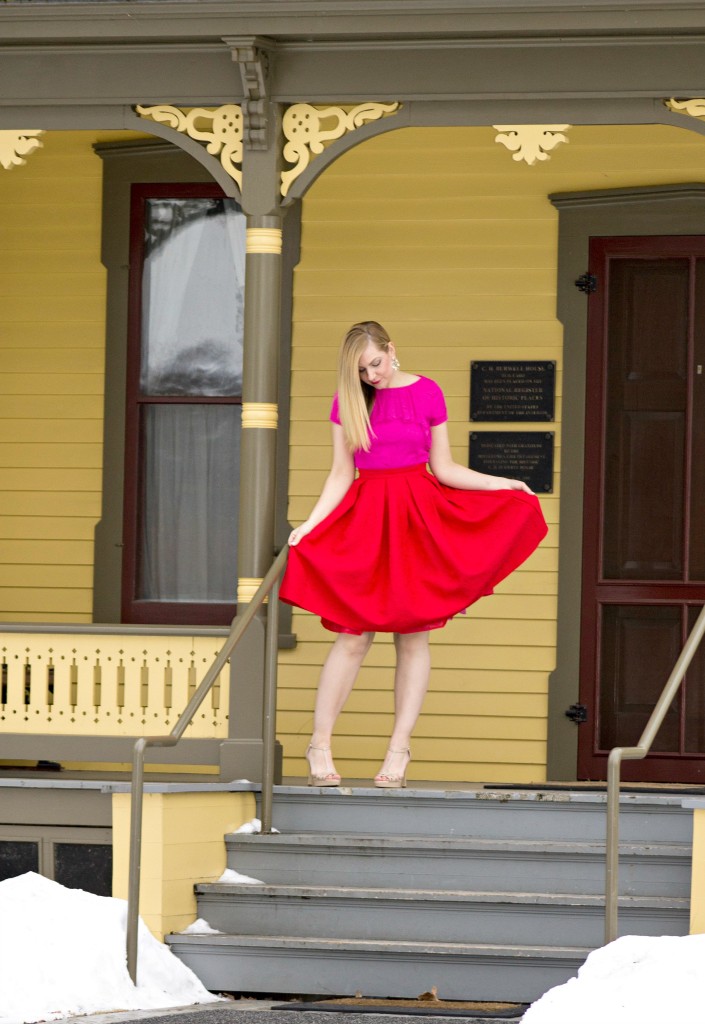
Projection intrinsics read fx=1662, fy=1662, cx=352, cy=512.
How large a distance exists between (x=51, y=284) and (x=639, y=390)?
354 centimetres

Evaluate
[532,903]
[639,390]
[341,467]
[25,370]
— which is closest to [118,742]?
[341,467]

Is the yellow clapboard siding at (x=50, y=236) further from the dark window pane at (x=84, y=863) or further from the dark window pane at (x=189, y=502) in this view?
the dark window pane at (x=84, y=863)

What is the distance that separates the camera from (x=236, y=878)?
7.21 metres

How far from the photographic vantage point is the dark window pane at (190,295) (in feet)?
32.3

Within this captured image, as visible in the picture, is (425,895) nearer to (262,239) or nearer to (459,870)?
(459,870)

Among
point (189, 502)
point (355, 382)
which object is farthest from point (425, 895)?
point (189, 502)

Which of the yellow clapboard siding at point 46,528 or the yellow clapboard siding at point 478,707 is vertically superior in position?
the yellow clapboard siding at point 46,528

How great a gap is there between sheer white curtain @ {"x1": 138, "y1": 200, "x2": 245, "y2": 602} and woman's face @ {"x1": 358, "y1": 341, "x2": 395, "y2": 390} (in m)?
2.18

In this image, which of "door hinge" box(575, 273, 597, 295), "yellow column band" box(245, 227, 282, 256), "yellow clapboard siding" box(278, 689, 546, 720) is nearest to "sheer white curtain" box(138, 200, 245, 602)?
"yellow clapboard siding" box(278, 689, 546, 720)

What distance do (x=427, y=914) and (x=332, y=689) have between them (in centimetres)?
124

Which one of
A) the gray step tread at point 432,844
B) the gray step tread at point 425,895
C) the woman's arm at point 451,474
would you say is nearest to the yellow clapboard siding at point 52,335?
the woman's arm at point 451,474

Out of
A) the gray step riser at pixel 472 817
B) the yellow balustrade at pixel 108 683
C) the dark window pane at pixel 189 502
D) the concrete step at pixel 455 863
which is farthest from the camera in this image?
the dark window pane at pixel 189 502

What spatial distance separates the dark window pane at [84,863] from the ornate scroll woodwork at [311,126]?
10.7 ft

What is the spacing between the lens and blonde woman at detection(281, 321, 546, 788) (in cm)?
762
